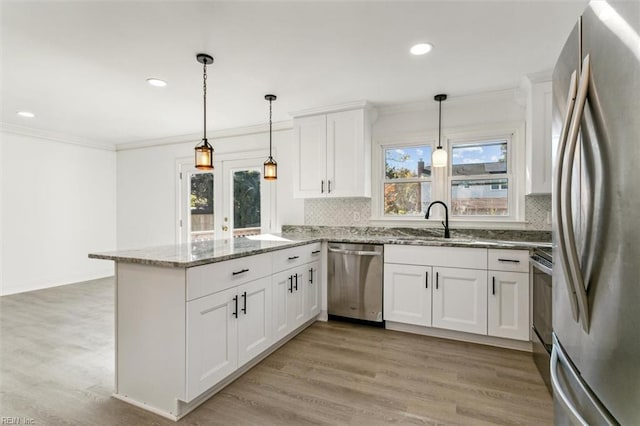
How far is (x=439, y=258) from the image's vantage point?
301cm

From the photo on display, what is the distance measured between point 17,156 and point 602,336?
6559 mm

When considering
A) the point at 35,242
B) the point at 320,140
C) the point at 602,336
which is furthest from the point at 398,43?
the point at 35,242

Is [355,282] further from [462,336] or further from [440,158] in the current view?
[440,158]

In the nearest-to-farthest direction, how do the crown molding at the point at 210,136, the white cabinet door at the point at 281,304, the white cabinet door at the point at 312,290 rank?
1. the white cabinet door at the point at 281,304
2. the white cabinet door at the point at 312,290
3. the crown molding at the point at 210,136

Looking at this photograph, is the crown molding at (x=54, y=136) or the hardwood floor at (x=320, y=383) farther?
the crown molding at (x=54, y=136)

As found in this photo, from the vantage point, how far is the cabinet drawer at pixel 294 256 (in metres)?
2.71

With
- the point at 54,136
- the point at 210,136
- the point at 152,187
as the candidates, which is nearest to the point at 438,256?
the point at 210,136

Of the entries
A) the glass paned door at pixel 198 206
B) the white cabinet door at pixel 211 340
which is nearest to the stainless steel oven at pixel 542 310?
the white cabinet door at pixel 211 340

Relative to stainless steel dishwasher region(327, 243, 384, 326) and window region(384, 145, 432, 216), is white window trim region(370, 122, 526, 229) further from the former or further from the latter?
stainless steel dishwasher region(327, 243, 384, 326)

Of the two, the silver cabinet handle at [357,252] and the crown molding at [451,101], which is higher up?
the crown molding at [451,101]

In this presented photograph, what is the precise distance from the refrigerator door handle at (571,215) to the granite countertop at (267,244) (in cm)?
171

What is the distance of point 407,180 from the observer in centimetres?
383

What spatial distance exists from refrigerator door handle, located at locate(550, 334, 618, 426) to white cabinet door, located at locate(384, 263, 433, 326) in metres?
1.87

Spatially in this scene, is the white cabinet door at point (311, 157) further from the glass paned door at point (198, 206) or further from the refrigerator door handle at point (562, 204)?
the refrigerator door handle at point (562, 204)
